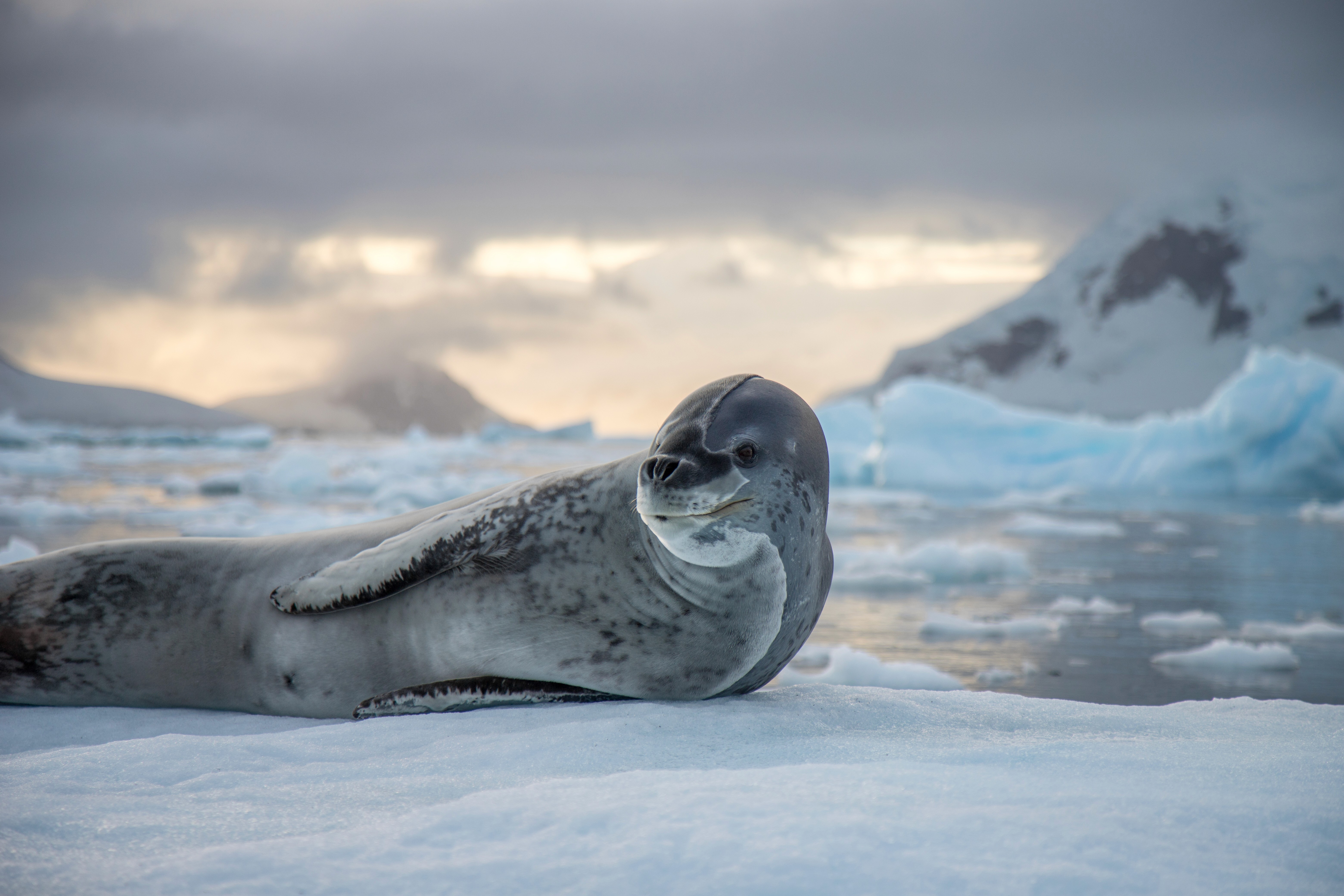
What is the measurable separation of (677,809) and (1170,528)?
40.5 ft

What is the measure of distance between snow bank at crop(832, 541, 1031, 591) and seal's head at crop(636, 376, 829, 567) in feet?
16.3

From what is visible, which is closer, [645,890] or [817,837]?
[645,890]

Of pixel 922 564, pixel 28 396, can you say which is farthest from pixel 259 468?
pixel 28 396

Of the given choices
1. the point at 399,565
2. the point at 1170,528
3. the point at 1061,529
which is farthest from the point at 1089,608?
the point at 1170,528

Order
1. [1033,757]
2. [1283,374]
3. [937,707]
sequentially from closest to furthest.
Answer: [1033,757] < [937,707] < [1283,374]

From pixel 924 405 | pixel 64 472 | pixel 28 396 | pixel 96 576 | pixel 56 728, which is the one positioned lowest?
pixel 56 728

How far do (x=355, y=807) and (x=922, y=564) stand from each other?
659 centimetres

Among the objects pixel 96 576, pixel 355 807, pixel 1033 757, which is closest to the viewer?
pixel 355 807

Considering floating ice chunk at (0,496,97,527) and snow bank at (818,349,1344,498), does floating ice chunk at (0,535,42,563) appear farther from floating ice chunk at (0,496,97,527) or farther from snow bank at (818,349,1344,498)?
snow bank at (818,349,1344,498)

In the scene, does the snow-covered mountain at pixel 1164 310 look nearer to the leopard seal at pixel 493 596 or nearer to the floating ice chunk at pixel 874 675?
the floating ice chunk at pixel 874 675

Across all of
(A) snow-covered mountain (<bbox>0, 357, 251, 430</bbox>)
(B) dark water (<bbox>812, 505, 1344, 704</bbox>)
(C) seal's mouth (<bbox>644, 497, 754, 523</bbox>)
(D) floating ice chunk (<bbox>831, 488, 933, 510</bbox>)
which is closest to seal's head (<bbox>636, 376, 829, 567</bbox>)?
(C) seal's mouth (<bbox>644, 497, 754, 523</bbox>)

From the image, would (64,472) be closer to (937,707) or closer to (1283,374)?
(937,707)

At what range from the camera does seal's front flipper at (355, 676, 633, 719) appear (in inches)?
97.7

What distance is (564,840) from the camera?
134cm
